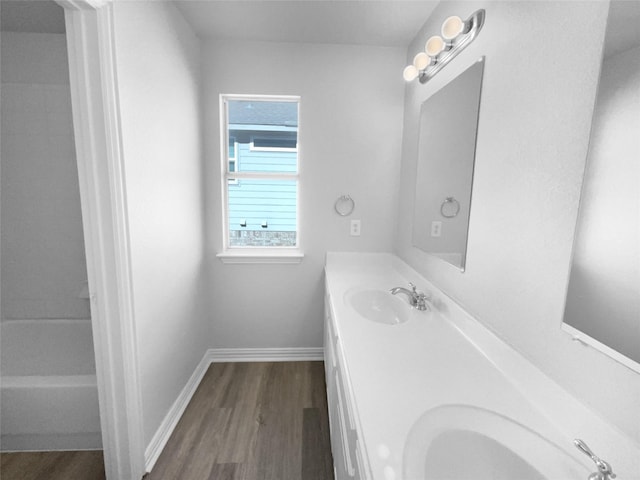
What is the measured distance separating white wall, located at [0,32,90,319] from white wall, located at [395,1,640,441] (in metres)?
2.57

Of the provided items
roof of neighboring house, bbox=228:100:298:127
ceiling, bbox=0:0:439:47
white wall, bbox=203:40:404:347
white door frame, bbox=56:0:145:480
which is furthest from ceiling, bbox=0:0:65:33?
roof of neighboring house, bbox=228:100:298:127

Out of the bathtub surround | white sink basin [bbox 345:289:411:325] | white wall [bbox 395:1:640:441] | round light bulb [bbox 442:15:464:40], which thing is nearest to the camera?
white wall [bbox 395:1:640:441]

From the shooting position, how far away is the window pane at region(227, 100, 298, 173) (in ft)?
7.16

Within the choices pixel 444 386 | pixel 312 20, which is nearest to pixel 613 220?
pixel 444 386

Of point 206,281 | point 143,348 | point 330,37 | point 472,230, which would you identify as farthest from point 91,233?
point 330,37

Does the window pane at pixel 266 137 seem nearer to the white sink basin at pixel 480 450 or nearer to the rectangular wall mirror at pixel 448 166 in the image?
the rectangular wall mirror at pixel 448 166

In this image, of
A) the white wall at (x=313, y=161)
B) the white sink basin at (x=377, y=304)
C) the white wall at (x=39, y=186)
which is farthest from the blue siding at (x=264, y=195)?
the white wall at (x=39, y=186)

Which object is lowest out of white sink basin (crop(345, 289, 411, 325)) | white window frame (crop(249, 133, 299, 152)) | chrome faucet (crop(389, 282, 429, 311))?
white sink basin (crop(345, 289, 411, 325))

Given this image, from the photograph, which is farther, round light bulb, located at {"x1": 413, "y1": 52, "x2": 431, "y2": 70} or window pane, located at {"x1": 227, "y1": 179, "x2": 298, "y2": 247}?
window pane, located at {"x1": 227, "y1": 179, "x2": 298, "y2": 247}

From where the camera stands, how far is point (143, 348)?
1370 millimetres

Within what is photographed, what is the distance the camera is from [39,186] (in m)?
1.96

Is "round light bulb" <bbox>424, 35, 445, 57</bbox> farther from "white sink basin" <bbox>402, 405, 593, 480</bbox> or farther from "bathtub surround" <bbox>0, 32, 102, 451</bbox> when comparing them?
"bathtub surround" <bbox>0, 32, 102, 451</bbox>

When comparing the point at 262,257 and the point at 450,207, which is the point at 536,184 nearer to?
the point at 450,207

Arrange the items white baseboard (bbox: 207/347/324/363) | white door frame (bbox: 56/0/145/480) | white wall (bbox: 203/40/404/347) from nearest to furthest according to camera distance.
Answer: white door frame (bbox: 56/0/145/480)
white wall (bbox: 203/40/404/347)
white baseboard (bbox: 207/347/324/363)
